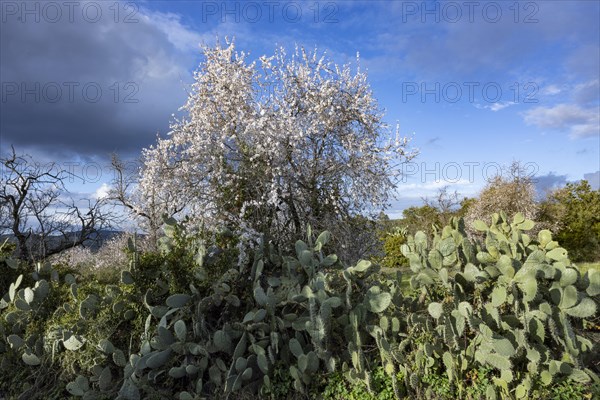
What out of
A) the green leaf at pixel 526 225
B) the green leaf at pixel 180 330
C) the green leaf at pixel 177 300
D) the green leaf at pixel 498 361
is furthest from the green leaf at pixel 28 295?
the green leaf at pixel 526 225

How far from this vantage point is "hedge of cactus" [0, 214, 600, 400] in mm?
4121

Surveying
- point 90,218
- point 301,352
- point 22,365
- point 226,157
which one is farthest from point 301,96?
point 90,218

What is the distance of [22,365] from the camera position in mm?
5734

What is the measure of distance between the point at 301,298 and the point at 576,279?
2432 millimetres

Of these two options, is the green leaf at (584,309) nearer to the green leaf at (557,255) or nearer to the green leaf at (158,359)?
the green leaf at (557,255)

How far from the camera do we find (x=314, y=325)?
431 cm

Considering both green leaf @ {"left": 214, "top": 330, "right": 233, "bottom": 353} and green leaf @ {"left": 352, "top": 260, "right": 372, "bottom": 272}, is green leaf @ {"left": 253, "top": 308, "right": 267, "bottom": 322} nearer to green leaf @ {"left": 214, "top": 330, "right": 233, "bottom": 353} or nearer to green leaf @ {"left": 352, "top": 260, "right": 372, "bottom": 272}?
green leaf @ {"left": 214, "top": 330, "right": 233, "bottom": 353}

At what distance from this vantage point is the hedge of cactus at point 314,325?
4.12 metres

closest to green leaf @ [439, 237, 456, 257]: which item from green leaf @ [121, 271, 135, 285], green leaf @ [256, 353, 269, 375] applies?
green leaf @ [256, 353, 269, 375]

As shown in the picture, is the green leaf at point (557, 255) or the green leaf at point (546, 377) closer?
the green leaf at point (546, 377)

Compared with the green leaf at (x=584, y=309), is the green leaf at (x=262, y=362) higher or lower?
lower

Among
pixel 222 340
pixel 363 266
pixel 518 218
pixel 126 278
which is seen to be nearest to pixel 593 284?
pixel 518 218

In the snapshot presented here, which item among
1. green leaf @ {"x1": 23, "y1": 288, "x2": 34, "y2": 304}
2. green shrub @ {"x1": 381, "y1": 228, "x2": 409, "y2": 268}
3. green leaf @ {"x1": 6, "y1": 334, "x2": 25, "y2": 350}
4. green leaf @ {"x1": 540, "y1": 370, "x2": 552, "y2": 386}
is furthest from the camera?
green shrub @ {"x1": 381, "y1": 228, "x2": 409, "y2": 268}

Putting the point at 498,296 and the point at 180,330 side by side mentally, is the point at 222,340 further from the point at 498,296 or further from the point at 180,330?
the point at 498,296
